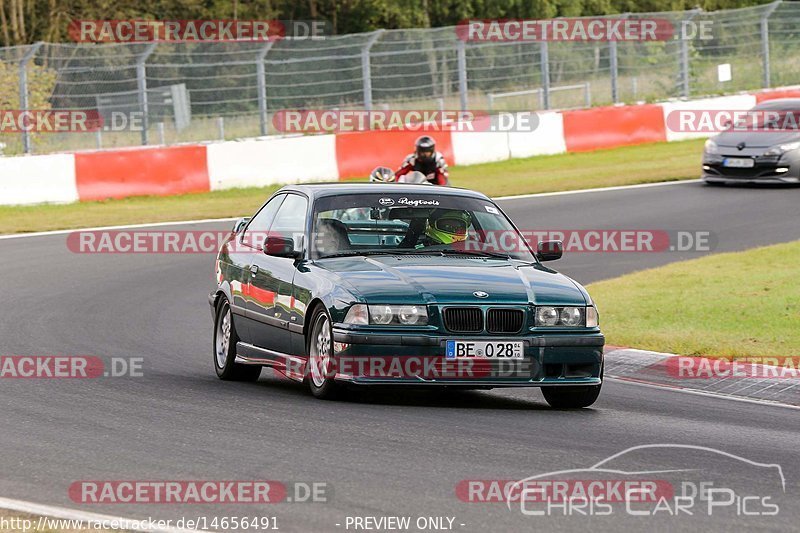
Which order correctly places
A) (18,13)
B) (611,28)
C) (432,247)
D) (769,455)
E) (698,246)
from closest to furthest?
1. (769,455)
2. (432,247)
3. (698,246)
4. (611,28)
5. (18,13)

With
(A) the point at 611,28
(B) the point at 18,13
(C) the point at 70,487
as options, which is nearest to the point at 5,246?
(C) the point at 70,487

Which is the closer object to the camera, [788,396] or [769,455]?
[769,455]

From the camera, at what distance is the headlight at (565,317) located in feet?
30.4

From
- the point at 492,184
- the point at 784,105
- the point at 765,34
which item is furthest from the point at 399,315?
the point at 765,34

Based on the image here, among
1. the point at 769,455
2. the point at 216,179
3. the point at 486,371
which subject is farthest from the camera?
the point at 216,179

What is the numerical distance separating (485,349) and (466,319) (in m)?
0.21

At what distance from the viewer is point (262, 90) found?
2772cm

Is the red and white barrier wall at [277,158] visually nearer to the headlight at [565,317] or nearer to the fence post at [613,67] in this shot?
the fence post at [613,67]

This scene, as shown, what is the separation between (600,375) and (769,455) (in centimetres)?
185

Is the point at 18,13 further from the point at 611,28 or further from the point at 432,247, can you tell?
the point at 432,247

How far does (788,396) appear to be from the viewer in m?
10.4

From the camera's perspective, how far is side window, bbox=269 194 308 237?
10500mm

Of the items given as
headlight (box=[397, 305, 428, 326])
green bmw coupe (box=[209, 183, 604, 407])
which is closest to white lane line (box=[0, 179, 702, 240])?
green bmw coupe (box=[209, 183, 604, 407])

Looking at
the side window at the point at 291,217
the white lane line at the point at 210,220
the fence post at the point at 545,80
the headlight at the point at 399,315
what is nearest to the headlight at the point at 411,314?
the headlight at the point at 399,315
